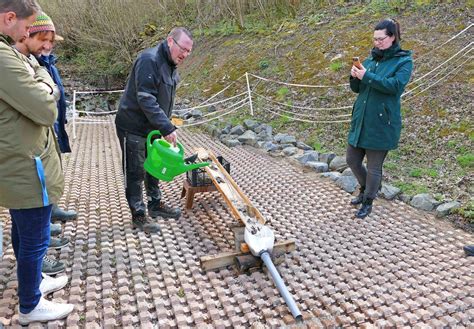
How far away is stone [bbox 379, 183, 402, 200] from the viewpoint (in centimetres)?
423

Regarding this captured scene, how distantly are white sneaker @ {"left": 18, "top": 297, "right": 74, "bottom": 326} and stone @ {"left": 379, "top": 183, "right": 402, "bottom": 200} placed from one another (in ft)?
10.3

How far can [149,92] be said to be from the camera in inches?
120

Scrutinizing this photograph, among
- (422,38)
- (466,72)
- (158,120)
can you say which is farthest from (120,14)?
(158,120)

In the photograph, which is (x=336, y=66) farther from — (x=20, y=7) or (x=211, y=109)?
(x=20, y=7)

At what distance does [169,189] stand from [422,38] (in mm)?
5535

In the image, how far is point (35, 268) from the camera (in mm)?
2109

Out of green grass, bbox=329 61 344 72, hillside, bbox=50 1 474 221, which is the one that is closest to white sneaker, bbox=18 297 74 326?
hillside, bbox=50 1 474 221

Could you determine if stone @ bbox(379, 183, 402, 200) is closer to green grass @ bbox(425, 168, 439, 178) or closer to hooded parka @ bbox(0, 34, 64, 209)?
green grass @ bbox(425, 168, 439, 178)

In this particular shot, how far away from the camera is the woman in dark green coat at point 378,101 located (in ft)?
11.0

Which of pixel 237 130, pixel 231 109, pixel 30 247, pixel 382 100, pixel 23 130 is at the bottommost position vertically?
pixel 231 109

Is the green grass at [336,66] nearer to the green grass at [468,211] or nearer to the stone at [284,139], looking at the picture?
the stone at [284,139]

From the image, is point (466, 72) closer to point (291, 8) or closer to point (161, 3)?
point (291, 8)

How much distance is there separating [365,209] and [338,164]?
135cm

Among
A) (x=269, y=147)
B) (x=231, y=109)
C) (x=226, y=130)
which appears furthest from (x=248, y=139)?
(x=231, y=109)
